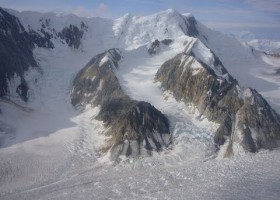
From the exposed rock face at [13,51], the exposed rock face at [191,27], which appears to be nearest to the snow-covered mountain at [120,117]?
the exposed rock face at [13,51]

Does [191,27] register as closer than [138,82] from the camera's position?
No

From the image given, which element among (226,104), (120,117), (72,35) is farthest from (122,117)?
(72,35)

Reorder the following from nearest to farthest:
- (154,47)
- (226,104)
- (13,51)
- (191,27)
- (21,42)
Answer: (226,104) < (13,51) < (154,47) < (21,42) < (191,27)

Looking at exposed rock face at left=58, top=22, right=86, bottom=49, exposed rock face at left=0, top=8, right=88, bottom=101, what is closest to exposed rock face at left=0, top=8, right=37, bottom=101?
exposed rock face at left=0, top=8, right=88, bottom=101

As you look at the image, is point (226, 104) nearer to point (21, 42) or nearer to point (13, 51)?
point (13, 51)

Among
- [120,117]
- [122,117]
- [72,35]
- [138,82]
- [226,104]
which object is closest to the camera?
[122,117]

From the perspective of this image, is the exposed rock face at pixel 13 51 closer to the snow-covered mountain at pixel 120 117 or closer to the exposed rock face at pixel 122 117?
the snow-covered mountain at pixel 120 117

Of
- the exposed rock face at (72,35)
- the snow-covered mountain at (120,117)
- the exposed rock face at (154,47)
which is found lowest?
the snow-covered mountain at (120,117)

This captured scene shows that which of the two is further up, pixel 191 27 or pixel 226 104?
pixel 191 27
